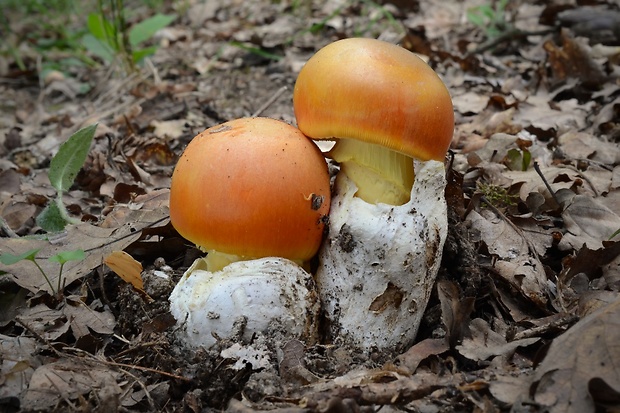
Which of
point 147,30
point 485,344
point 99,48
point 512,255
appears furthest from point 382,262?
point 99,48

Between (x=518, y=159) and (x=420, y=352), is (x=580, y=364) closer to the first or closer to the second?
(x=420, y=352)

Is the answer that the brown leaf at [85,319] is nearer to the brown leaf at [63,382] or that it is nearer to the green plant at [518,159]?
the brown leaf at [63,382]

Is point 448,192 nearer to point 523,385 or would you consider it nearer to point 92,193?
point 523,385

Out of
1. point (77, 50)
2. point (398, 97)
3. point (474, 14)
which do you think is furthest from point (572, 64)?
point (77, 50)

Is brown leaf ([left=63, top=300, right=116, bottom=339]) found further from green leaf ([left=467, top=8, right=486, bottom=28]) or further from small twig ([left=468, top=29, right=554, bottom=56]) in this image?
green leaf ([left=467, top=8, right=486, bottom=28])

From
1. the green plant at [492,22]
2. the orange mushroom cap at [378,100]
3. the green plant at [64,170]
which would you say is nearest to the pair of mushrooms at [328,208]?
the orange mushroom cap at [378,100]

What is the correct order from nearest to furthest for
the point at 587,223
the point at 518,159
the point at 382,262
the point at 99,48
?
the point at 382,262 → the point at 587,223 → the point at 518,159 → the point at 99,48
